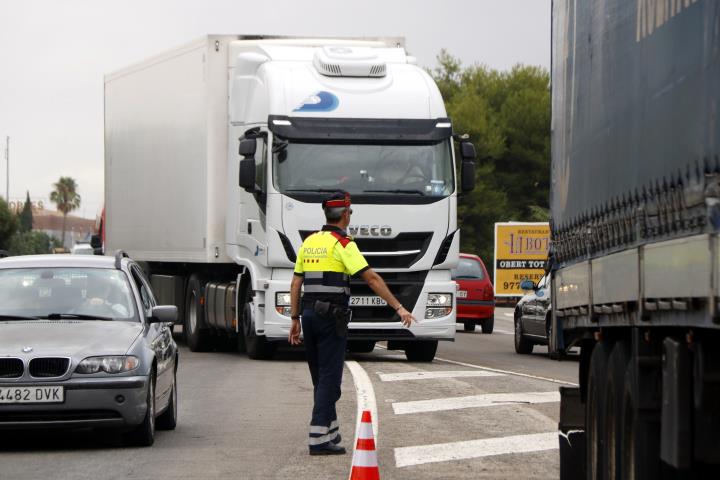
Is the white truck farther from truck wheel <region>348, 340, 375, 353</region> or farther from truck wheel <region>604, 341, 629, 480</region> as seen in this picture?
truck wheel <region>604, 341, 629, 480</region>

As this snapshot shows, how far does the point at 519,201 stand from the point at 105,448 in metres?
83.9

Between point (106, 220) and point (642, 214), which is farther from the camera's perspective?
point (106, 220)


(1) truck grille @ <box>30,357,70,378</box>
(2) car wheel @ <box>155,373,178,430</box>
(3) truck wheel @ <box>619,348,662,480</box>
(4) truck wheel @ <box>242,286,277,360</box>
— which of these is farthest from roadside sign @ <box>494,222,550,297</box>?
(3) truck wheel @ <box>619,348,662,480</box>

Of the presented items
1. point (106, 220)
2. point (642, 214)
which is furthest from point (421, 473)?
point (106, 220)

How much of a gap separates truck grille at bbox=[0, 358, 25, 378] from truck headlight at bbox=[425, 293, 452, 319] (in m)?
11.0

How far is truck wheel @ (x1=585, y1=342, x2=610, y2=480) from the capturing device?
8.53 meters

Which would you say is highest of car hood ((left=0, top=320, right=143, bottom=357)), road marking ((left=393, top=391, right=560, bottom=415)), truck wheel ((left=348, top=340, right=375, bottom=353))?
car hood ((left=0, top=320, right=143, bottom=357))

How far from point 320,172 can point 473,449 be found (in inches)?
382

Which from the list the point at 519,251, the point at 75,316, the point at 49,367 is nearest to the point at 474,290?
the point at 519,251

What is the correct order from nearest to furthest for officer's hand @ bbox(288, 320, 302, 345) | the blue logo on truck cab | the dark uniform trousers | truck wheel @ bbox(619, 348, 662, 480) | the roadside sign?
1. truck wheel @ bbox(619, 348, 662, 480)
2. the dark uniform trousers
3. officer's hand @ bbox(288, 320, 302, 345)
4. the blue logo on truck cab
5. the roadside sign

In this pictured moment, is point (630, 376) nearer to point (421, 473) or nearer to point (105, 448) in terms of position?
point (421, 473)

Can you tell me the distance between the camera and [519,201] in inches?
3760

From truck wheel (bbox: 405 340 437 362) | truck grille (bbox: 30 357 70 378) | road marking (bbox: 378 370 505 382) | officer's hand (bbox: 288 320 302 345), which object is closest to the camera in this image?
truck grille (bbox: 30 357 70 378)

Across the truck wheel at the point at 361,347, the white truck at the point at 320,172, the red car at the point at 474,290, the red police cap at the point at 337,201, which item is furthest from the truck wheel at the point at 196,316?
the red police cap at the point at 337,201
